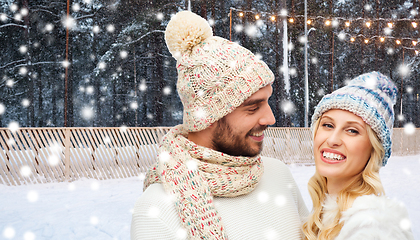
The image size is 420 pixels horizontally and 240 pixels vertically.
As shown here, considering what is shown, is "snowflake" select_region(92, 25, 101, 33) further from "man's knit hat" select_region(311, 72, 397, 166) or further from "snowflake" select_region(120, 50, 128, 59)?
"man's knit hat" select_region(311, 72, 397, 166)

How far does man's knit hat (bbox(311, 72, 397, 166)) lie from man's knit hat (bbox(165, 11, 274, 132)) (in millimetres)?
378

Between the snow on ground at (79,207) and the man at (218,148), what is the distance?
296 cm

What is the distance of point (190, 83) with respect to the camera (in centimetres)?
158

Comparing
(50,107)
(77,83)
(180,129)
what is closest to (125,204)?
(180,129)

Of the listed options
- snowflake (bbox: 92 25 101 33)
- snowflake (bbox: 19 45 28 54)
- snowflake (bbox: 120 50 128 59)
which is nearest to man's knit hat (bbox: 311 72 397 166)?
snowflake (bbox: 120 50 128 59)

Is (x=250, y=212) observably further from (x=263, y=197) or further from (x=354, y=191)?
(x=354, y=191)

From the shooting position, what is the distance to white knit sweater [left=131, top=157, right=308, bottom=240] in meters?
1.32

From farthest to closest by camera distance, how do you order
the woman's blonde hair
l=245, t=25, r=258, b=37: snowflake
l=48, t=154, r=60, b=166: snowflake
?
l=245, t=25, r=258, b=37: snowflake
l=48, t=154, r=60, b=166: snowflake
the woman's blonde hair

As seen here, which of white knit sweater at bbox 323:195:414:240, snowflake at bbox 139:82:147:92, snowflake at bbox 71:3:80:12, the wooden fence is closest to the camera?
white knit sweater at bbox 323:195:414:240

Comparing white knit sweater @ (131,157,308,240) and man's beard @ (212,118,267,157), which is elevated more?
man's beard @ (212,118,267,157)

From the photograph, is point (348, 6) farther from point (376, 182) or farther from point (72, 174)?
point (376, 182)

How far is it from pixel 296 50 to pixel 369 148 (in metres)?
19.7

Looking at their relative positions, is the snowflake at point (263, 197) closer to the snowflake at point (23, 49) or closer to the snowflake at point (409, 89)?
the snowflake at point (23, 49)

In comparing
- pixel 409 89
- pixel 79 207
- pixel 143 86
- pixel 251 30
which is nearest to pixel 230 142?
pixel 79 207
